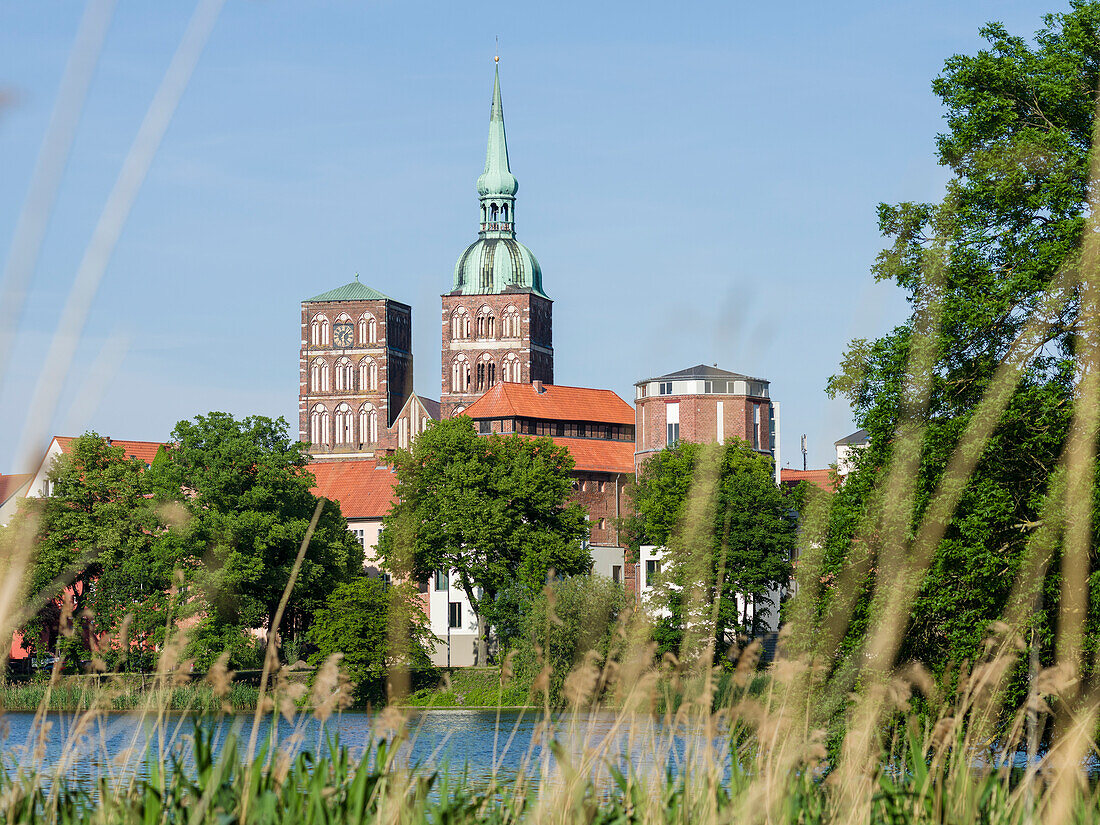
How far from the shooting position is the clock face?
418 ft

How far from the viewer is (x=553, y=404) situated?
8706 centimetres

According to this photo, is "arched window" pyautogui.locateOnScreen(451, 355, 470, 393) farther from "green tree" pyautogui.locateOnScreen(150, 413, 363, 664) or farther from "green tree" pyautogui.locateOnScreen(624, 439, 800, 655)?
"green tree" pyautogui.locateOnScreen(150, 413, 363, 664)

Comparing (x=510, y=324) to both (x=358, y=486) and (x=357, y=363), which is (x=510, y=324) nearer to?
(x=357, y=363)

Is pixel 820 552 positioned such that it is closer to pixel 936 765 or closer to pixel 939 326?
pixel 939 326

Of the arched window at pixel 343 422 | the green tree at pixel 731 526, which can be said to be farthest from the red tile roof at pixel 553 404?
the arched window at pixel 343 422

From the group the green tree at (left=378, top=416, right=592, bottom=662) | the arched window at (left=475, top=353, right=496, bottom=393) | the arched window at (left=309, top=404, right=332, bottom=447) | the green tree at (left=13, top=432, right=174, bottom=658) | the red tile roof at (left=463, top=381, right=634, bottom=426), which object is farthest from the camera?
the arched window at (left=309, top=404, right=332, bottom=447)

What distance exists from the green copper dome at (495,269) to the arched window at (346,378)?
37.9 feet

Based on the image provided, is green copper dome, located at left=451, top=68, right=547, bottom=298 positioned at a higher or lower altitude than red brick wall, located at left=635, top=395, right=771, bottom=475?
higher

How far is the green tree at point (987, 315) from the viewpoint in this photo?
1791 centimetres

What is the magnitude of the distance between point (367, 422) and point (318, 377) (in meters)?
6.19

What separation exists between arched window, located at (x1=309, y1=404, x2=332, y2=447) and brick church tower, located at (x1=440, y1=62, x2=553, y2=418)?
36.8ft

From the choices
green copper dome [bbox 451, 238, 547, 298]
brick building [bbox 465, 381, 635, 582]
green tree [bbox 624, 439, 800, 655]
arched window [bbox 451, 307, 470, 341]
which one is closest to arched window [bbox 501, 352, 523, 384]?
arched window [bbox 451, 307, 470, 341]

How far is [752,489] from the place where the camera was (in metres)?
55.7

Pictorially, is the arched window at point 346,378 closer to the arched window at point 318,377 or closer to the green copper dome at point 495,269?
the arched window at point 318,377
